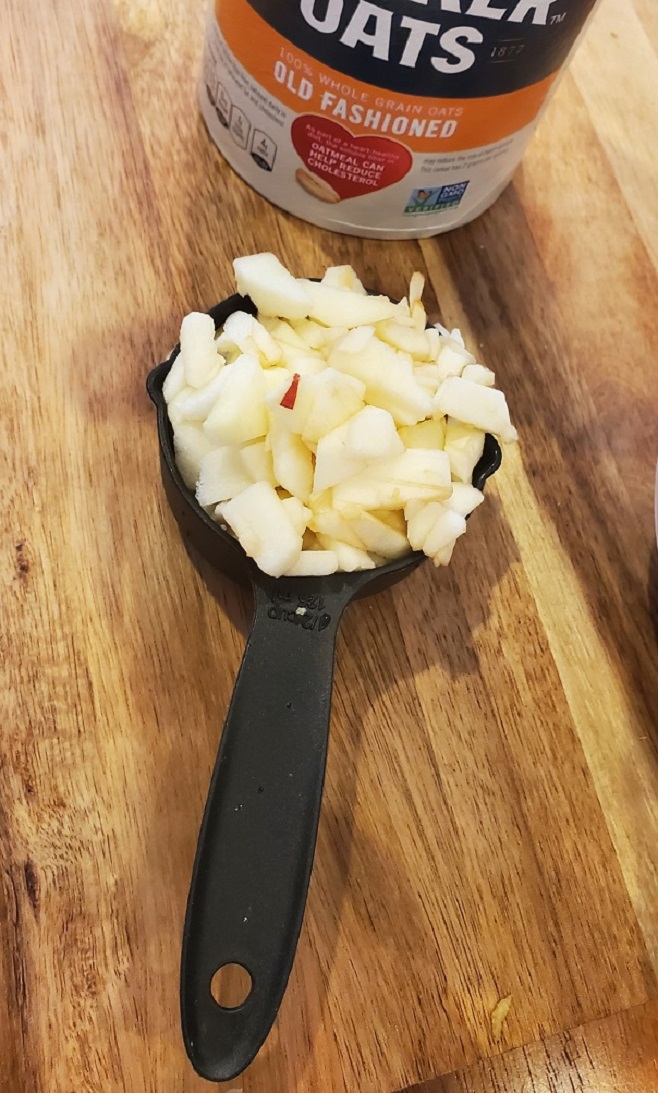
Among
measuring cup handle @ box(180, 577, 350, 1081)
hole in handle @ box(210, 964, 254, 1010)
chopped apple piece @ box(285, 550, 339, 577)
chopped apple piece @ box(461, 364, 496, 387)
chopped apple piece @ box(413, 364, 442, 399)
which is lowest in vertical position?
hole in handle @ box(210, 964, 254, 1010)

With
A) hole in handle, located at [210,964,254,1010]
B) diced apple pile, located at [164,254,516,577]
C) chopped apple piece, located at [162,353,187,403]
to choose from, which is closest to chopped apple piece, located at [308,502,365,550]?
diced apple pile, located at [164,254,516,577]


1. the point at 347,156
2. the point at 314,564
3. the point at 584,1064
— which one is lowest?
the point at 584,1064

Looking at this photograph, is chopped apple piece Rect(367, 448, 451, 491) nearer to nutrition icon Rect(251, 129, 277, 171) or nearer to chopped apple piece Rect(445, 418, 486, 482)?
chopped apple piece Rect(445, 418, 486, 482)

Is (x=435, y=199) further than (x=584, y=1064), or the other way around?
(x=435, y=199)

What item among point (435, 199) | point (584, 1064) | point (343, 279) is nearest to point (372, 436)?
point (343, 279)

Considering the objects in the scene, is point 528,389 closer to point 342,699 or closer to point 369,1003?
point 342,699

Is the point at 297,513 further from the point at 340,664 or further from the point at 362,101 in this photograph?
the point at 362,101
